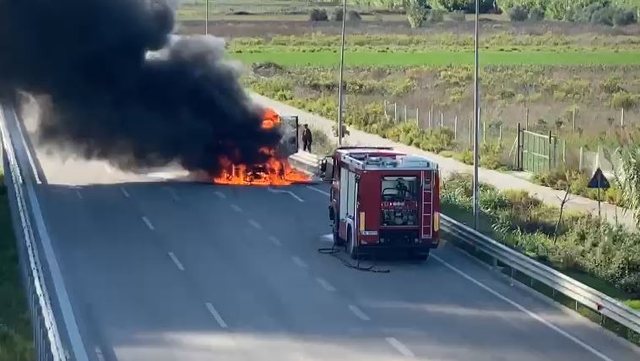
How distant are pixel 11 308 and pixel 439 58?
78.2 metres

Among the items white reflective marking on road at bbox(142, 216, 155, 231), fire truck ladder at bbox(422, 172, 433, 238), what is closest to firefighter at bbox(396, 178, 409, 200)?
fire truck ladder at bbox(422, 172, 433, 238)

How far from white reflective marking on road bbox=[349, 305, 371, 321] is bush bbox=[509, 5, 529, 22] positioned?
123m

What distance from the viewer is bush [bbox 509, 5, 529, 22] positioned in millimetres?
143875

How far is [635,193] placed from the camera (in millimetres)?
27891

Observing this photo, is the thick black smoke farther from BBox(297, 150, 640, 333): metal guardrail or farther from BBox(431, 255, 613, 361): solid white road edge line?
BBox(431, 255, 613, 361): solid white road edge line

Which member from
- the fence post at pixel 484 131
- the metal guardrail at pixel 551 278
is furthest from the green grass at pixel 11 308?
the fence post at pixel 484 131

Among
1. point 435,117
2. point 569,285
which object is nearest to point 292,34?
point 435,117

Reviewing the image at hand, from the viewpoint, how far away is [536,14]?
483 feet

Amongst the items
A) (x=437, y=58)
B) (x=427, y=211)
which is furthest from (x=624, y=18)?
(x=427, y=211)

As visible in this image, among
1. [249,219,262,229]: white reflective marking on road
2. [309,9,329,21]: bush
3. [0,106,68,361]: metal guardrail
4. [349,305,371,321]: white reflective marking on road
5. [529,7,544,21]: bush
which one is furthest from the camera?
[529,7,544,21]: bush

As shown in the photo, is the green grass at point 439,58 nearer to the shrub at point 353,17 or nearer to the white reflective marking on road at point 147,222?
the shrub at point 353,17

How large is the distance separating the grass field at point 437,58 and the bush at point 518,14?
40363 millimetres

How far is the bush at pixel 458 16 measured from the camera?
14532 cm

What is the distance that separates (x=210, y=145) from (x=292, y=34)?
3483 inches
